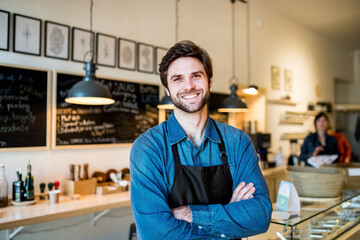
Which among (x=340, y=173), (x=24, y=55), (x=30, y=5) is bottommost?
(x=340, y=173)

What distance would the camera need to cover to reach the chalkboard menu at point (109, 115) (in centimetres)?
334

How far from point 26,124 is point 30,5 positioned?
114cm

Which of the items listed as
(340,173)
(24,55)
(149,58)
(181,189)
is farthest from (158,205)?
(149,58)

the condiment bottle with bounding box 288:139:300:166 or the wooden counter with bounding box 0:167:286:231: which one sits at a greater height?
the condiment bottle with bounding box 288:139:300:166

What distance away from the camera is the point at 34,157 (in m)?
3.17

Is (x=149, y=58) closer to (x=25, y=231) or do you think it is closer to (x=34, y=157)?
(x=34, y=157)

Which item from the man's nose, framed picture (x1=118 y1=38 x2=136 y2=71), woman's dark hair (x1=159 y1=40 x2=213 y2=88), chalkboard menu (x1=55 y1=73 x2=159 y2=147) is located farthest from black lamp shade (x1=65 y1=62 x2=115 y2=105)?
the man's nose

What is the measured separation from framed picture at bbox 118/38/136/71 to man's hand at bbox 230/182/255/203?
9.07ft

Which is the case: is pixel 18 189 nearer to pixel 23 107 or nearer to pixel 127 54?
pixel 23 107

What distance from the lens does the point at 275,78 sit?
6.39m

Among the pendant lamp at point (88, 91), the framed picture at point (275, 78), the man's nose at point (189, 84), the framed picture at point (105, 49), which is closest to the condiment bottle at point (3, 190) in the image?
the pendant lamp at point (88, 91)

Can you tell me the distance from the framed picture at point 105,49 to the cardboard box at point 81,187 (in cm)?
Answer: 131

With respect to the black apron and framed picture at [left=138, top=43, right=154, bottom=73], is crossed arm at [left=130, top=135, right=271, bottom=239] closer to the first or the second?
the black apron

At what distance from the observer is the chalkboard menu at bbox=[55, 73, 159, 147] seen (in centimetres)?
334
